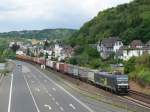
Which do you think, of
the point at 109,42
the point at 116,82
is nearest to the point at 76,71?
the point at 116,82

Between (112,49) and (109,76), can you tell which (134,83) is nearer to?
(109,76)

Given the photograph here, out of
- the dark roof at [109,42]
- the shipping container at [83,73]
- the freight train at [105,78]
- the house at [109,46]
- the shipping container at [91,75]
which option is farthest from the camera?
the dark roof at [109,42]

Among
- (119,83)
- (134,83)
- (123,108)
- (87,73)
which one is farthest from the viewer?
(87,73)

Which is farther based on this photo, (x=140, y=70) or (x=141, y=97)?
(x=140, y=70)

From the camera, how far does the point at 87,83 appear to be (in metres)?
82.5

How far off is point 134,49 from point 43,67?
96.8 ft

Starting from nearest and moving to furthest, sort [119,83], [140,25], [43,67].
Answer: [119,83]
[43,67]
[140,25]

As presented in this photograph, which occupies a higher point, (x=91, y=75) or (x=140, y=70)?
(x=140, y=70)

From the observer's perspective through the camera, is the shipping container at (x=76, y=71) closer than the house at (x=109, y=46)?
Yes

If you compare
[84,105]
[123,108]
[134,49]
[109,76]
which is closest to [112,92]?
[109,76]

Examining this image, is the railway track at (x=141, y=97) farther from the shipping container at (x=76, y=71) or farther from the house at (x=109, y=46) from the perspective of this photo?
the house at (x=109, y=46)

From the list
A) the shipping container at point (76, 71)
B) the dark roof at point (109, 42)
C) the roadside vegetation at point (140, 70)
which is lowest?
the shipping container at point (76, 71)

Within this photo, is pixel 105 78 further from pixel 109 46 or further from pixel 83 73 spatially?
pixel 109 46

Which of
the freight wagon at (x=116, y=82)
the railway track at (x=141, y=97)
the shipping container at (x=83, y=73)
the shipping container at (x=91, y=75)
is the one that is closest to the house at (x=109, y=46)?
the shipping container at (x=83, y=73)
